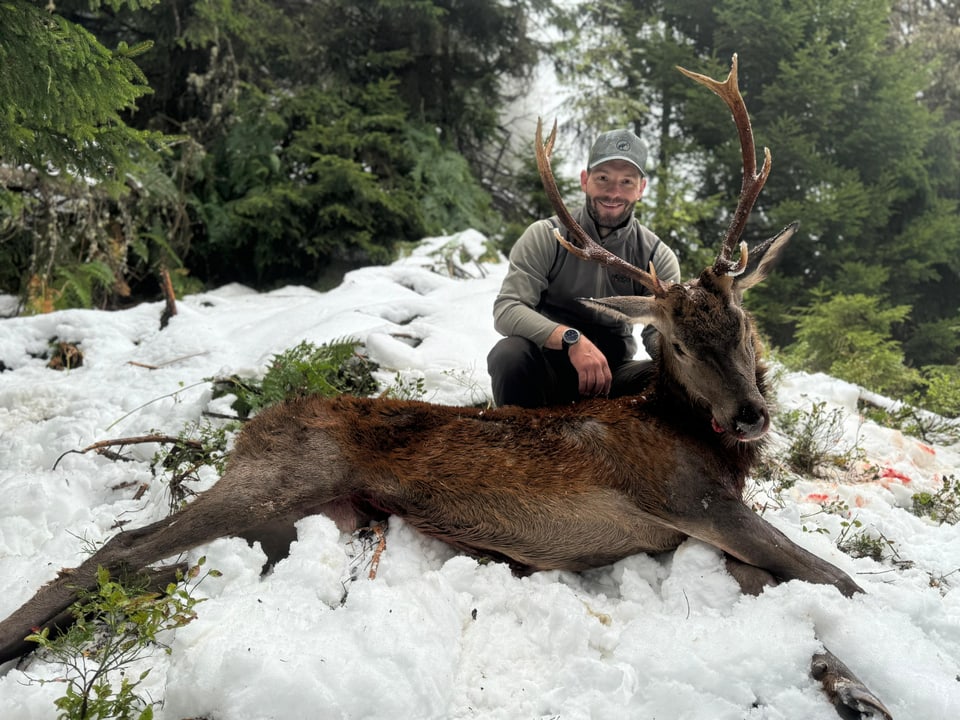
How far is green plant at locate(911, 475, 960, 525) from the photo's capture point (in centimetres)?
363

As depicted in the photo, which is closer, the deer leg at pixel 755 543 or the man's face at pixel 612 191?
the deer leg at pixel 755 543

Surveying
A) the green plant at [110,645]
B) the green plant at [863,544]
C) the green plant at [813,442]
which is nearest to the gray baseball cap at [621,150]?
the green plant at [813,442]

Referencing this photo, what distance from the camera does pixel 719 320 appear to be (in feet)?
9.46

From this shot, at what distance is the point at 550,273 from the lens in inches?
160

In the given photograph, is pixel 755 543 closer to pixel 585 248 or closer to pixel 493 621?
pixel 493 621

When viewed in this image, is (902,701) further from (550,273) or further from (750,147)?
(550,273)

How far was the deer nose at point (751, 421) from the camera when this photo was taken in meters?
2.66

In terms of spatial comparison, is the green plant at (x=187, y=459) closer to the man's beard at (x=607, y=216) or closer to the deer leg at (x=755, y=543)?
the deer leg at (x=755, y=543)

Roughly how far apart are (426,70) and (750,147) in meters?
8.74

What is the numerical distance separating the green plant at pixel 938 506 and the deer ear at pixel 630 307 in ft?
6.81

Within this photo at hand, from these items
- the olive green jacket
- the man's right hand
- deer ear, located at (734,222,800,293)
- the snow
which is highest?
deer ear, located at (734,222,800,293)

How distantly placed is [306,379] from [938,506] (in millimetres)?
3925

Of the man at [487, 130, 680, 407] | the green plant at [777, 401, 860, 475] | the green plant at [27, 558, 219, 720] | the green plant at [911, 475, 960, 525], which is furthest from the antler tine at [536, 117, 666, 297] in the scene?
the green plant at [27, 558, 219, 720]

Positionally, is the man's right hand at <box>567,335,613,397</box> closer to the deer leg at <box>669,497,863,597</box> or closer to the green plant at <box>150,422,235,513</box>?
the deer leg at <box>669,497,863,597</box>
